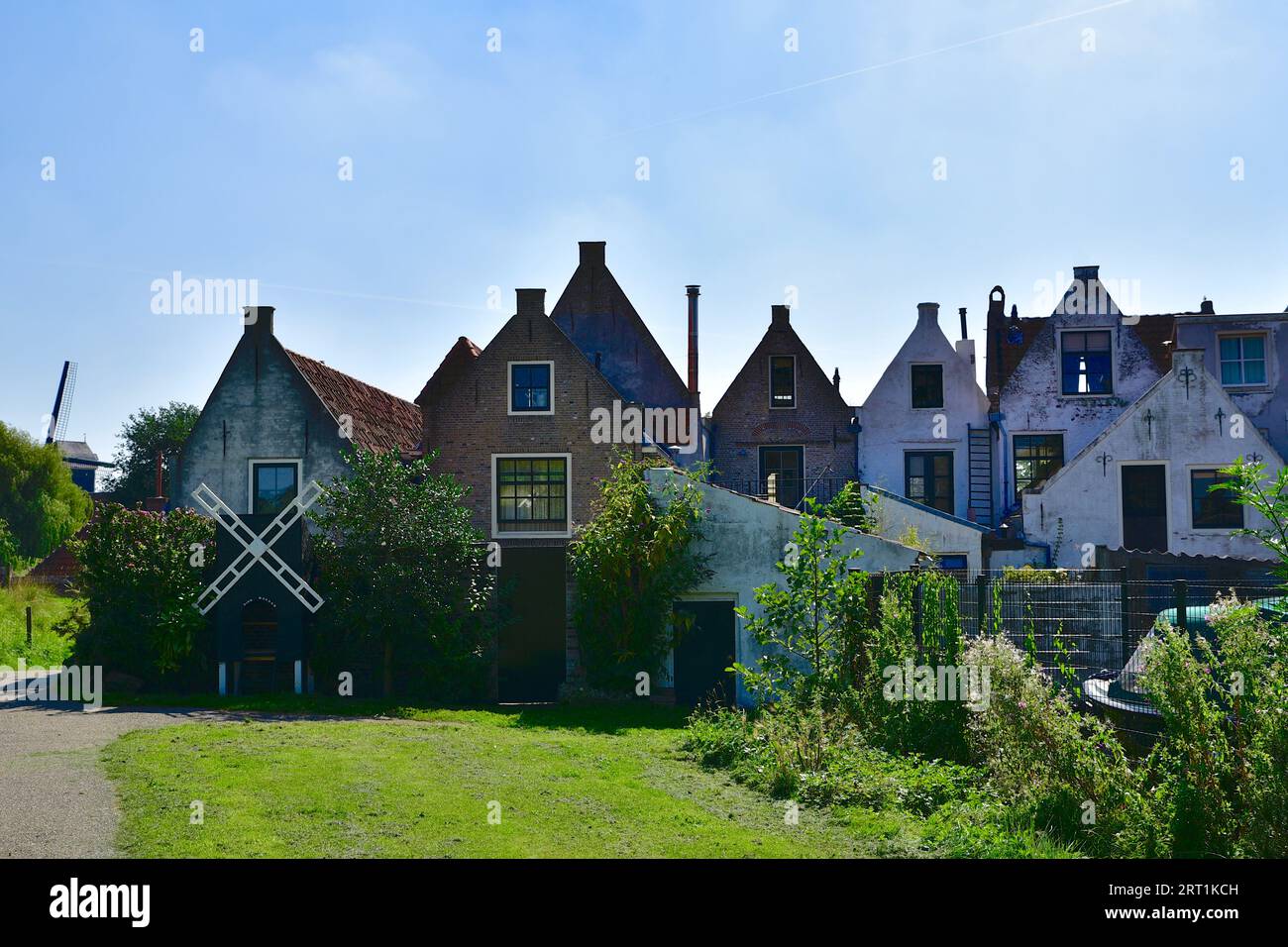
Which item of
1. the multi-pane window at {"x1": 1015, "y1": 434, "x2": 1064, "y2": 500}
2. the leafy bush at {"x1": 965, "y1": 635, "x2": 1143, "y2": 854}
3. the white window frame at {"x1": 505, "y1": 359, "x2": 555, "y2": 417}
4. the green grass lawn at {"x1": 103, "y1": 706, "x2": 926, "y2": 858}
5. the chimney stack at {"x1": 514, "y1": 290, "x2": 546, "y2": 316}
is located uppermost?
the chimney stack at {"x1": 514, "y1": 290, "x2": 546, "y2": 316}

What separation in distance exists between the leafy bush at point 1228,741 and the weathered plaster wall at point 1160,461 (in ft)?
68.8

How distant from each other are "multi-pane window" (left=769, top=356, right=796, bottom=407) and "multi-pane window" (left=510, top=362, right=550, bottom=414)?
28.5 ft

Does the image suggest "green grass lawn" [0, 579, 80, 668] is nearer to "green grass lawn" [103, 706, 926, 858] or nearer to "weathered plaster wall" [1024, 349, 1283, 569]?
"green grass lawn" [103, 706, 926, 858]

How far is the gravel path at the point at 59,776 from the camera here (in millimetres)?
10305

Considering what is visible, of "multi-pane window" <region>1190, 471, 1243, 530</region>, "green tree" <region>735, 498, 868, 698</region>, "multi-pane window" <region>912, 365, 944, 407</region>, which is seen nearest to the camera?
"green tree" <region>735, 498, 868, 698</region>

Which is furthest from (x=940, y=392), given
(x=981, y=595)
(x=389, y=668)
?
(x=981, y=595)

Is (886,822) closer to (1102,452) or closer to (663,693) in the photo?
(663,693)

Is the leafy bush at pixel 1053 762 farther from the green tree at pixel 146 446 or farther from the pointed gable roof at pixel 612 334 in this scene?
the green tree at pixel 146 446

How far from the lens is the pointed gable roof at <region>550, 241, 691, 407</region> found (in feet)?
111

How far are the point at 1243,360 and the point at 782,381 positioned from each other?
13.1 meters

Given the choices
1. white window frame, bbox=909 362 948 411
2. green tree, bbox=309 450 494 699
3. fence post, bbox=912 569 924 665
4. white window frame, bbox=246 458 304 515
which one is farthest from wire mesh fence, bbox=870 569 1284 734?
white window frame, bbox=246 458 304 515

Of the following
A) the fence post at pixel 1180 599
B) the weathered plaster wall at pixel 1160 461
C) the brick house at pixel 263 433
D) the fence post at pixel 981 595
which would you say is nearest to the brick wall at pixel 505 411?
the brick house at pixel 263 433
